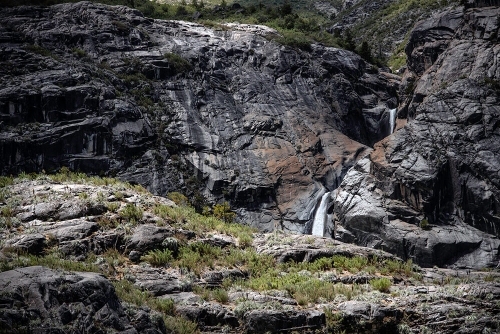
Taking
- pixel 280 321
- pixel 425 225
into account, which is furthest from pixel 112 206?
pixel 425 225

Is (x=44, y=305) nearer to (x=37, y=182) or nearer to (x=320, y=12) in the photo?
(x=37, y=182)

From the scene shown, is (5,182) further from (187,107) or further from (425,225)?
(425,225)

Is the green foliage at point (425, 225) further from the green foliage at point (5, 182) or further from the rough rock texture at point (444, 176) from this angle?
the green foliage at point (5, 182)

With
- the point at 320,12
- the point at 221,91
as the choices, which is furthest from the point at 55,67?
the point at 320,12

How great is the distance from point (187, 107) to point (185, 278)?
34252 millimetres

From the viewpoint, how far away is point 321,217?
3944cm

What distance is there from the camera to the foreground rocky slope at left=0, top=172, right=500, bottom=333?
9.47 m

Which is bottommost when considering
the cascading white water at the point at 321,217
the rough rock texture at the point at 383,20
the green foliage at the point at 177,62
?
the cascading white water at the point at 321,217

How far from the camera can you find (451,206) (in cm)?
3578

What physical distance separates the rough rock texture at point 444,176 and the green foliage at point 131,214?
2282cm

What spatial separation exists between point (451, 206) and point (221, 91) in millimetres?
26919

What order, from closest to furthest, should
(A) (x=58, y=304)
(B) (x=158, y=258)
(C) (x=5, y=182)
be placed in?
(A) (x=58, y=304) → (B) (x=158, y=258) → (C) (x=5, y=182)

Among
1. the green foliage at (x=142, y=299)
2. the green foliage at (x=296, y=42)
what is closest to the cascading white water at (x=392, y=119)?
the green foliage at (x=296, y=42)

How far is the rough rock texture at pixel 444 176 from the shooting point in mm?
33719
